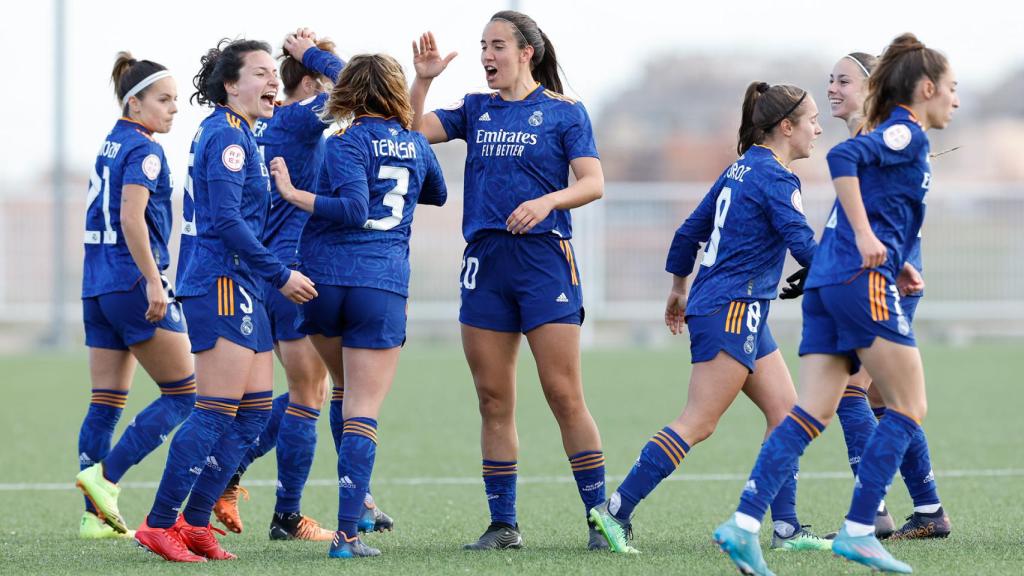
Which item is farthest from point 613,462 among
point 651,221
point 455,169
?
point 455,169

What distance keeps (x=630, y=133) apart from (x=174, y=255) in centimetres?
2075

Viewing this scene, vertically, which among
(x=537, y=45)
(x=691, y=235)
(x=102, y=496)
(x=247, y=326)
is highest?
(x=537, y=45)

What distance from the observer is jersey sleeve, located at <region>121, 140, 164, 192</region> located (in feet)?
19.2

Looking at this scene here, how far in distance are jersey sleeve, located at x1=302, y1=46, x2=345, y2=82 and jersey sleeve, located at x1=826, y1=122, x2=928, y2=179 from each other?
2.36m

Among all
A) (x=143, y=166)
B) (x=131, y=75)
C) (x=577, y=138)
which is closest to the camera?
(x=577, y=138)

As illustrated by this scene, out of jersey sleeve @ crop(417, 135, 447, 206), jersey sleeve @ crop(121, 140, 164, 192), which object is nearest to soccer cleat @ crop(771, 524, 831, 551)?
jersey sleeve @ crop(417, 135, 447, 206)

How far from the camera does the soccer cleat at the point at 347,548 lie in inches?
203

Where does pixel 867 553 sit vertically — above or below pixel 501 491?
above

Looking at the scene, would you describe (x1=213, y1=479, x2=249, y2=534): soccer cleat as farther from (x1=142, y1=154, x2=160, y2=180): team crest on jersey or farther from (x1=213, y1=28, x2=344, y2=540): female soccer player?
(x1=142, y1=154, x2=160, y2=180): team crest on jersey

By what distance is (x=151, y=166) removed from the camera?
5.92m

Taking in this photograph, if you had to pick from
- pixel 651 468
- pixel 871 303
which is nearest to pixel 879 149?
pixel 871 303

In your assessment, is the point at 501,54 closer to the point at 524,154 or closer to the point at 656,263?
the point at 524,154

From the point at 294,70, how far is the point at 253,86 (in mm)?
981

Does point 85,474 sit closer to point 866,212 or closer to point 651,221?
point 866,212
